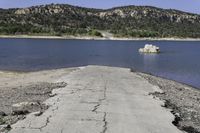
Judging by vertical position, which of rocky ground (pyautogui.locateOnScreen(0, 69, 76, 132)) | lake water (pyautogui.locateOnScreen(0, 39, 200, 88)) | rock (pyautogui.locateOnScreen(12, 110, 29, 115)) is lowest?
lake water (pyautogui.locateOnScreen(0, 39, 200, 88))

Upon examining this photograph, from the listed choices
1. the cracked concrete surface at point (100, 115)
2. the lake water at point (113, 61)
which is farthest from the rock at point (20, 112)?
the lake water at point (113, 61)

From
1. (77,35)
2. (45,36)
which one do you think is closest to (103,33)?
(77,35)

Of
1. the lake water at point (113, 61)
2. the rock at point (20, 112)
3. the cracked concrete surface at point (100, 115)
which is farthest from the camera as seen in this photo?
the lake water at point (113, 61)

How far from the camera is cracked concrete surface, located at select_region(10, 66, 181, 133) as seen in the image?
12.2m

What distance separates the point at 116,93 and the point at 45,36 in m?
174

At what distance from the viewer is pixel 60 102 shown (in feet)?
53.7

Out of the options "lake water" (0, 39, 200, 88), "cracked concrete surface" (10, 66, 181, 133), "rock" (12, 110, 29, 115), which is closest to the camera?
"cracked concrete surface" (10, 66, 181, 133)

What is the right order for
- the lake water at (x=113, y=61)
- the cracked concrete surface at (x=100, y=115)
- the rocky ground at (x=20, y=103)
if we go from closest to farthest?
the cracked concrete surface at (x=100, y=115) < the rocky ground at (x=20, y=103) < the lake water at (x=113, y=61)

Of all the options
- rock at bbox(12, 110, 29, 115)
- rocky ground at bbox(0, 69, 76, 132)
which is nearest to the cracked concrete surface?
rocky ground at bbox(0, 69, 76, 132)

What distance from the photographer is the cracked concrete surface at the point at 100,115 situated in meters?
12.2

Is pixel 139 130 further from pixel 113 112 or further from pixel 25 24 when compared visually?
pixel 25 24

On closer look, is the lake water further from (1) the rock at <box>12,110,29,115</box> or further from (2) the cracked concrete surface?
(1) the rock at <box>12,110,29,115</box>

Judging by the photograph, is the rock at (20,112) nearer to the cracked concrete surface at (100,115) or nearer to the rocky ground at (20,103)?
the rocky ground at (20,103)

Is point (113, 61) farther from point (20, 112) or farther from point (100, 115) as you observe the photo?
point (100, 115)
